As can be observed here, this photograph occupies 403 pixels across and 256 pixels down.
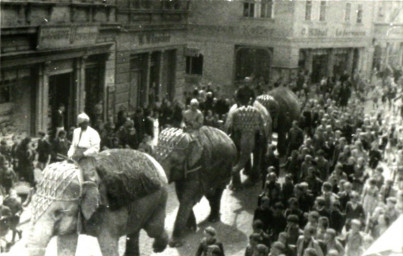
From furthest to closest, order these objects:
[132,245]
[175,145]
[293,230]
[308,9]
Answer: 1. [308,9]
2. [175,145]
3. [132,245]
4. [293,230]

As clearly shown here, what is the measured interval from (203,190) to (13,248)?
3.40 meters

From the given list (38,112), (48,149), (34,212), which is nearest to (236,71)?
(38,112)

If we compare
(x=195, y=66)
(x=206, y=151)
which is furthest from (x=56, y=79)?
(x=195, y=66)

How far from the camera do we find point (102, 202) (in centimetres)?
844

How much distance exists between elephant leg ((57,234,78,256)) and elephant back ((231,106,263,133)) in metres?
7.73

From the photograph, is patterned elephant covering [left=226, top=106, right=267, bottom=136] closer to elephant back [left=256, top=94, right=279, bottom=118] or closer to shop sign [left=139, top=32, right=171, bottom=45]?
elephant back [left=256, top=94, right=279, bottom=118]

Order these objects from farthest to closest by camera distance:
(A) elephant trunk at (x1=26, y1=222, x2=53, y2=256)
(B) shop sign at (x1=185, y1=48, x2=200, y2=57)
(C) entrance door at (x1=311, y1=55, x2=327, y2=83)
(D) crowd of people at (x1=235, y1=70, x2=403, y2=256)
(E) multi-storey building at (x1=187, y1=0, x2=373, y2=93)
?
(B) shop sign at (x1=185, y1=48, x2=200, y2=57), (C) entrance door at (x1=311, y1=55, x2=327, y2=83), (E) multi-storey building at (x1=187, y1=0, x2=373, y2=93), (D) crowd of people at (x1=235, y1=70, x2=403, y2=256), (A) elephant trunk at (x1=26, y1=222, x2=53, y2=256)

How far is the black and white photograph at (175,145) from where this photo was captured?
336 inches

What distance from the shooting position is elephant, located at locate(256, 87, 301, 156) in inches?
704

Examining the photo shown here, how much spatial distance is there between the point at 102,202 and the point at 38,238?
143 cm

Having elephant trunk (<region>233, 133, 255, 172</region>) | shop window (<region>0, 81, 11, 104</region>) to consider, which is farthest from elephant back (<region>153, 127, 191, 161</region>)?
shop window (<region>0, 81, 11, 104</region>)

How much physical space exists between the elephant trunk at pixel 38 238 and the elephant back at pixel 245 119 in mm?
8069

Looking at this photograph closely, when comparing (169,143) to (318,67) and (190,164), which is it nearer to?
(190,164)

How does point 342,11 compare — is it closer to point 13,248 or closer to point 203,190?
point 203,190
